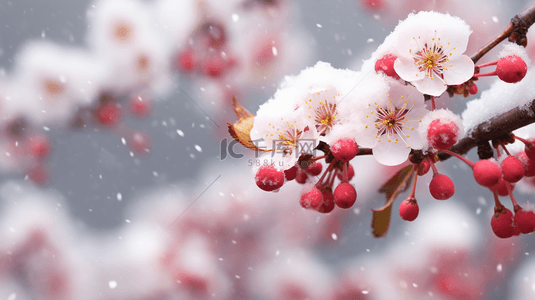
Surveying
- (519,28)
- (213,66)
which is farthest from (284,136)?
(213,66)

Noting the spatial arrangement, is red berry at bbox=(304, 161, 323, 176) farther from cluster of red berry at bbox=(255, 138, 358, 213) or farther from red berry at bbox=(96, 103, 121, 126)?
red berry at bbox=(96, 103, 121, 126)

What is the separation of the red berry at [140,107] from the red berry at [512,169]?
36.4 inches

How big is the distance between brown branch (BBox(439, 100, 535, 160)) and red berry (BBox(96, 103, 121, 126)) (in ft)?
3.10

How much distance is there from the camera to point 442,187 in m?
0.32

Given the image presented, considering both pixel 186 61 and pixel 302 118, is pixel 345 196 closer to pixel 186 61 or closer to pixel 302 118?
pixel 302 118

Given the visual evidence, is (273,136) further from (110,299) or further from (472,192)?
(110,299)

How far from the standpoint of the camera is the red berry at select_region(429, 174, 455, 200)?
32 centimetres

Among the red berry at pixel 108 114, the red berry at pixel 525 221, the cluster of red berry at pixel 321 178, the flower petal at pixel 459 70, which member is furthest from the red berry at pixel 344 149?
the red berry at pixel 108 114

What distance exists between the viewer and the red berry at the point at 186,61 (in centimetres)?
100

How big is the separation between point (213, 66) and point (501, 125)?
2.66 ft

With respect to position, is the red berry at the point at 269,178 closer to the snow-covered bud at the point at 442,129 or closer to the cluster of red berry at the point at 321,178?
the cluster of red berry at the point at 321,178

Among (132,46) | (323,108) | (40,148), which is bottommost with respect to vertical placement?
(40,148)

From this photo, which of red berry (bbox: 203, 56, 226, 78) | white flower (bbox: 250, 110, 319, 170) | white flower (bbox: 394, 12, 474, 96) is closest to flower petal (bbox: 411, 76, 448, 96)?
white flower (bbox: 394, 12, 474, 96)

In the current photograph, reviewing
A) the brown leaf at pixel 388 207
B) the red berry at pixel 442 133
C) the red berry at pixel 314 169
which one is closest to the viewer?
the red berry at pixel 442 133
